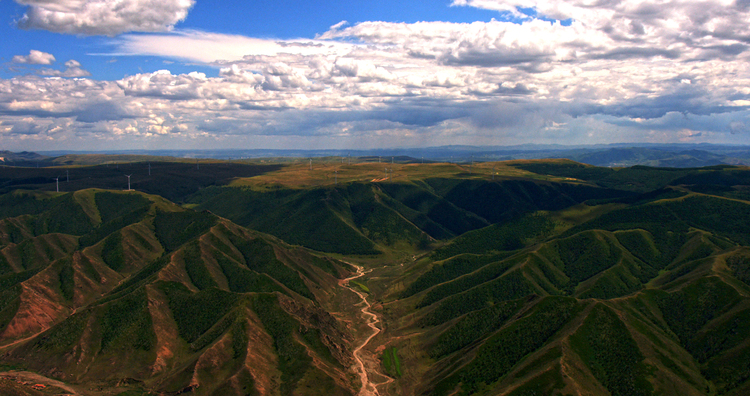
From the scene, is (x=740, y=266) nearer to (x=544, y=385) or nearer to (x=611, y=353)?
(x=611, y=353)

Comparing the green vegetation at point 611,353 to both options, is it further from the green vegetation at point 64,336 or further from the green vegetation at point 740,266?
the green vegetation at point 64,336

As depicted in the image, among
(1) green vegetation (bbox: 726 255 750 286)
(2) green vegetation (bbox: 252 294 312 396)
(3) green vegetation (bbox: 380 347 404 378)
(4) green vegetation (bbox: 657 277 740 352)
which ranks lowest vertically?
(3) green vegetation (bbox: 380 347 404 378)

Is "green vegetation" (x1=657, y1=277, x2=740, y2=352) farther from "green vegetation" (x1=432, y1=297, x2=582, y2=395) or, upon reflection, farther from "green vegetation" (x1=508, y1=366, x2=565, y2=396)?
"green vegetation" (x1=508, y1=366, x2=565, y2=396)

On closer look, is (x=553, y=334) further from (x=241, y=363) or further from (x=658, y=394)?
(x=241, y=363)

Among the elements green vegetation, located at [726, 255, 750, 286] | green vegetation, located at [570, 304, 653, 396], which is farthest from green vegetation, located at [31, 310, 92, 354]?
green vegetation, located at [726, 255, 750, 286]

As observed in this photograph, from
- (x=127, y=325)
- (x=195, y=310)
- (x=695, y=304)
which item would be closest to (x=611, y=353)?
(x=695, y=304)

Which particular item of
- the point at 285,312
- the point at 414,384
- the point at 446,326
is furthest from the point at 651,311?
the point at 285,312
